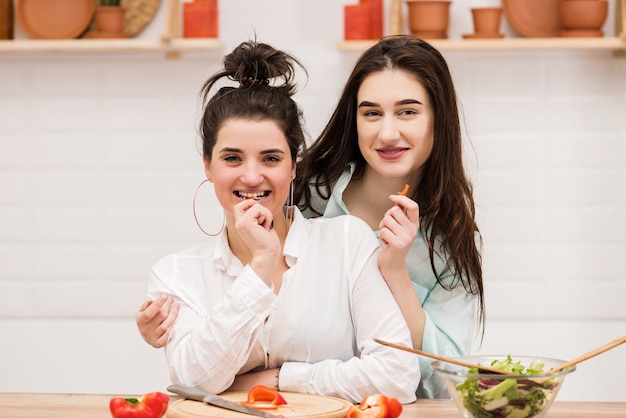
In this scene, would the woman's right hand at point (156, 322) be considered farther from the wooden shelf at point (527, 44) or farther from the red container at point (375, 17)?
the red container at point (375, 17)

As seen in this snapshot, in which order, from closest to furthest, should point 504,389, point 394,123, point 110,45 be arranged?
point 504,389 → point 394,123 → point 110,45

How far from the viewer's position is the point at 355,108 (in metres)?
2.33

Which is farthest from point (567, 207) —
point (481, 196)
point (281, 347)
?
point (281, 347)

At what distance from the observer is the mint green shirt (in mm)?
2205

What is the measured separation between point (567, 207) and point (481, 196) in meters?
0.32

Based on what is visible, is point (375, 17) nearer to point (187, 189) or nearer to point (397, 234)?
point (187, 189)


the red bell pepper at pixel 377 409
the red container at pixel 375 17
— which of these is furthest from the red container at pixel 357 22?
the red bell pepper at pixel 377 409

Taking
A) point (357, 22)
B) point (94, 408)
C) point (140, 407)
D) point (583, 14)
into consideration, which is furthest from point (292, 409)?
point (583, 14)

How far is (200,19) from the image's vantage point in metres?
3.23

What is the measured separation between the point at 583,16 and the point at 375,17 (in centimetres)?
71

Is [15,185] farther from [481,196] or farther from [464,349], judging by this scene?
[464,349]

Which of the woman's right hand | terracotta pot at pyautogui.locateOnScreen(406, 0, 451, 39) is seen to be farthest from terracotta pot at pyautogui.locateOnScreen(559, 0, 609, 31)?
the woman's right hand

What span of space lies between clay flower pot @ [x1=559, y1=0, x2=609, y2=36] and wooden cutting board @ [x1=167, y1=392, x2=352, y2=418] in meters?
1.94

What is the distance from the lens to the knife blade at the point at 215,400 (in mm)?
1509
